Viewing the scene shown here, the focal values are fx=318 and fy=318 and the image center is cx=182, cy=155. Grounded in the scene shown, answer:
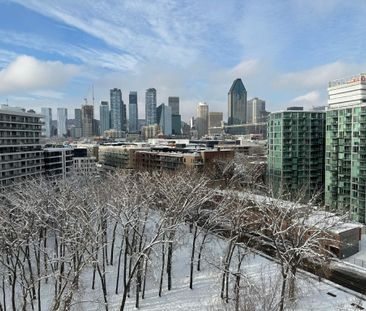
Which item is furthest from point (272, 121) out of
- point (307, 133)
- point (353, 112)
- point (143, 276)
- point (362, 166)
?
point (143, 276)

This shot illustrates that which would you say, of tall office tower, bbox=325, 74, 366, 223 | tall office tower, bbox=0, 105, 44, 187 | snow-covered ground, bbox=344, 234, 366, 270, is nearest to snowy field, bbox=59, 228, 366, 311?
snow-covered ground, bbox=344, 234, 366, 270

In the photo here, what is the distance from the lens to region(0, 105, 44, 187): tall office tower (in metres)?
56.1

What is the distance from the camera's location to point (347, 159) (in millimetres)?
46062

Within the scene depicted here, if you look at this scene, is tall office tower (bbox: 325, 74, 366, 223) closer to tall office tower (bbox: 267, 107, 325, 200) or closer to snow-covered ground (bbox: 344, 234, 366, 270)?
tall office tower (bbox: 267, 107, 325, 200)

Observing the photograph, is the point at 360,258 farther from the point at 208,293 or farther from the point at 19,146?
the point at 19,146

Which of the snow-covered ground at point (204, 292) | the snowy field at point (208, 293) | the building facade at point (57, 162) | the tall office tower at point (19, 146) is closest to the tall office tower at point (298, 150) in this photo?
the snow-covered ground at point (204, 292)

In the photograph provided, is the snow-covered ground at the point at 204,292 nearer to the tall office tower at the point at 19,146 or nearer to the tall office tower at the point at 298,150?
the tall office tower at the point at 298,150

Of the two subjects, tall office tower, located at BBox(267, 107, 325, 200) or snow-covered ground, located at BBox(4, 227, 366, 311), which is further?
tall office tower, located at BBox(267, 107, 325, 200)

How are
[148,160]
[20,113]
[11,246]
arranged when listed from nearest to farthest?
[11,246] < [20,113] < [148,160]

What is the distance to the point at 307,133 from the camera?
54.5m

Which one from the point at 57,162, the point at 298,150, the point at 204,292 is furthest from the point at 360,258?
the point at 57,162

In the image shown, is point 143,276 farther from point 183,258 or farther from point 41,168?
point 41,168

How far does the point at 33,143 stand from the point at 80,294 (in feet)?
165

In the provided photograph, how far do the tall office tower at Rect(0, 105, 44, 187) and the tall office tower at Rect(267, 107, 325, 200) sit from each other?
4562 centimetres
